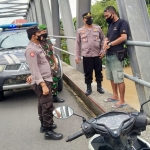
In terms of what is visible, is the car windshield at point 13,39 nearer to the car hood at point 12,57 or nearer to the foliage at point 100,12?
the car hood at point 12,57

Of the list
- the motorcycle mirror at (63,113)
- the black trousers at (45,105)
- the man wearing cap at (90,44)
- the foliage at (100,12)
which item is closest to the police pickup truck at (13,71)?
the man wearing cap at (90,44)

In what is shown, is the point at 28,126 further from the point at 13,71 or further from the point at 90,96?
the point at 13,71

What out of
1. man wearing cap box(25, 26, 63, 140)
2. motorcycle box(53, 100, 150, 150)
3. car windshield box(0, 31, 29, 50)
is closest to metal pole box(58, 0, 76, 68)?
car windshield box(0, 31, 29, 50)

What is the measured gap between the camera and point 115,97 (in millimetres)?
5383

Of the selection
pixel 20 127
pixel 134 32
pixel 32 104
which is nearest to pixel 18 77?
pixel 32 104

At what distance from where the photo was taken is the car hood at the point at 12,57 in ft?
21.8

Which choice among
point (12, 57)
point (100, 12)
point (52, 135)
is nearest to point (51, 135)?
point (52, 135)

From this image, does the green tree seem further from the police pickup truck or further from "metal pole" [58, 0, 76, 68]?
the police pickup truck

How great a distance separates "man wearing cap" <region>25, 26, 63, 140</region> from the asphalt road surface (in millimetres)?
239

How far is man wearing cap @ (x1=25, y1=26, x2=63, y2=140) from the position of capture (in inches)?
162

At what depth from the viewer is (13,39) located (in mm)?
8055

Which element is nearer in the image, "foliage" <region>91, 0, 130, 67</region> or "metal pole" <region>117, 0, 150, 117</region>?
"metal pole" <region>117, 0, 150, 117</region>

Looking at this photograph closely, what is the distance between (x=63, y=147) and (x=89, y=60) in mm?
2084

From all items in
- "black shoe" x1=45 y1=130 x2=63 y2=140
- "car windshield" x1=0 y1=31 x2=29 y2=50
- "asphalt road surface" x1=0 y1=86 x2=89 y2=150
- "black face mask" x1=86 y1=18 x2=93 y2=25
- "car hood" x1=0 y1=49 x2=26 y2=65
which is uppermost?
"black face mask" x1=86 y1=18 x2=93 y2=25
